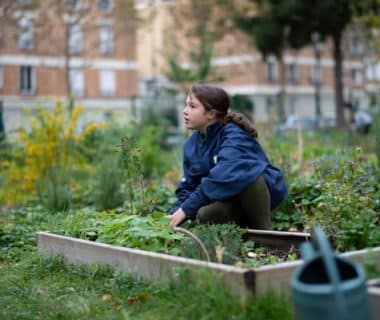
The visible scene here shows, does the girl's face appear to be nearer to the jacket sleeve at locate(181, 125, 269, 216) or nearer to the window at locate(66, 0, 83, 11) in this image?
the jacket sleeve at locate(181, 125, 269, 216)

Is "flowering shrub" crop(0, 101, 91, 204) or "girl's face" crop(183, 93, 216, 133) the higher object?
"girl's face" crop(183, 93, 216, 133)

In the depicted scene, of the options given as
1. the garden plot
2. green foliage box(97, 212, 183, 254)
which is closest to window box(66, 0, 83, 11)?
the garden plot

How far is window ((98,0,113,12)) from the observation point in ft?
104

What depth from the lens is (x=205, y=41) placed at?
1212 inches

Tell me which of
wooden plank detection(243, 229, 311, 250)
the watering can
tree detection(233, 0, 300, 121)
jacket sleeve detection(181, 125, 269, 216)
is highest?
tree detection(233, 0, 300, 121)

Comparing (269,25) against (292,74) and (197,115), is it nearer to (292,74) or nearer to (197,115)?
(197,115)

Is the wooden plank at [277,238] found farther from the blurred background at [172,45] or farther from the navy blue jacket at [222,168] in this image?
the blurred background at [172,45]

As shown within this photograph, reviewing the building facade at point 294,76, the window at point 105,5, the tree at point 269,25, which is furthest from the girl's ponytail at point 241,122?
the building facade at point 294,76

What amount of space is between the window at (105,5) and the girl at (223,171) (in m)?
26.0

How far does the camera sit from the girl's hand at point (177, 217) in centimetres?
513

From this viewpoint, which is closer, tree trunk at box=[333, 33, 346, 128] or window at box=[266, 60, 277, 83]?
tree trunk at box=[333, 33, 346, 128]

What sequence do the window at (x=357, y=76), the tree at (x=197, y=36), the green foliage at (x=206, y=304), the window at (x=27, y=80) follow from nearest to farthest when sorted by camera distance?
1. the green foliage at (x=206, y=304)
2. the tree at (x=197, y=36)
3. the window at (x=27, y=80)
4. the window at (x=357, y=76)

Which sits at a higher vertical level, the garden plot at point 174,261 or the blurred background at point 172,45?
the blurred background at point 172,45

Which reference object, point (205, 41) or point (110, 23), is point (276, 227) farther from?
point (110, 23)
